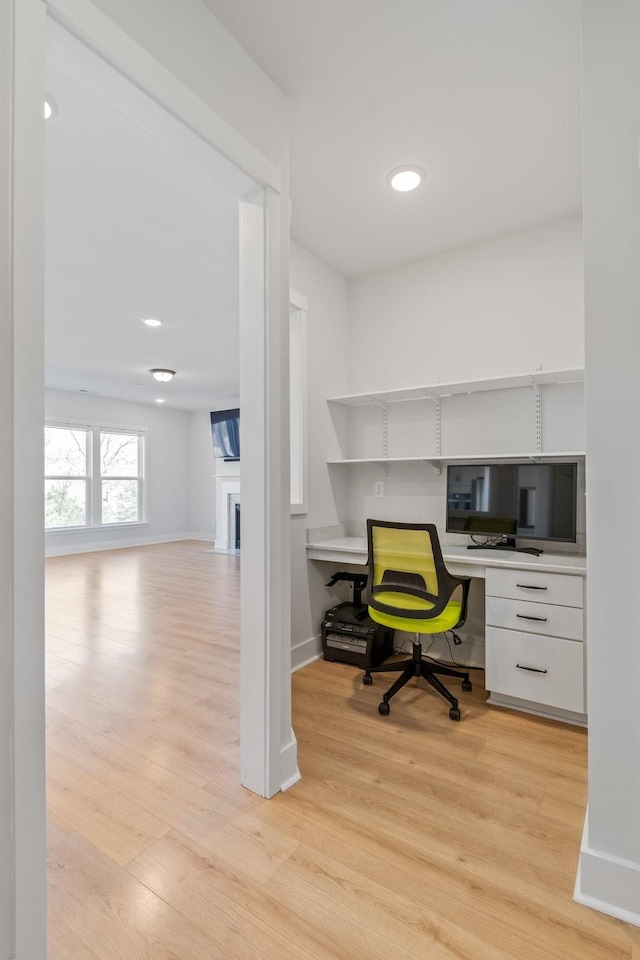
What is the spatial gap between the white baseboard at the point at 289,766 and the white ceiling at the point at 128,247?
2155 mm

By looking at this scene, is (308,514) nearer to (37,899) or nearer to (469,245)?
(469,245)

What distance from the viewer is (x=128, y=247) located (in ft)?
10.0

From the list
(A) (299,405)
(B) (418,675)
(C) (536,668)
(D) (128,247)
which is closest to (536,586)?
(C) (536,668)

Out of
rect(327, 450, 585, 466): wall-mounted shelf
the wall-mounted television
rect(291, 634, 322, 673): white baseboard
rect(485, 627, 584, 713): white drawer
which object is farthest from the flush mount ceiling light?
rect(485, 627, 584, 713): white drawer

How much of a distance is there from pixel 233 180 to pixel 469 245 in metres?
1.97

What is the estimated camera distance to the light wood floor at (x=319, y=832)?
3.96 feet

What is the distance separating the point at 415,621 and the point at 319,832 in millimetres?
1065

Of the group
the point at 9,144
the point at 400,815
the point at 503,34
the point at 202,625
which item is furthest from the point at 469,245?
the point at 202,625

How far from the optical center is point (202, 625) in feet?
12.7

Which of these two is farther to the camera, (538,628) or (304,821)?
(538,628)

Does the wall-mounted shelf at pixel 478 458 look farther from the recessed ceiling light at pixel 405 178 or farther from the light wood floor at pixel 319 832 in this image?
the recessed ceiling light at pixel 405 178

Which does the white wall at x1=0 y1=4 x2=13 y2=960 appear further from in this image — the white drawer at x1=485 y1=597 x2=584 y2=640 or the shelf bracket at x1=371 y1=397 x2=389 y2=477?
the shelf bracket at x1=371 y1=397 x2=389 y2=477

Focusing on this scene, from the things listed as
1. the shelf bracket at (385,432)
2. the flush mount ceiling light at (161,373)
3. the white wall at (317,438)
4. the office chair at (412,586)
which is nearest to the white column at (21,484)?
the office chair at (412,586)

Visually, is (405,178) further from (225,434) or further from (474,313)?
(225,434)
